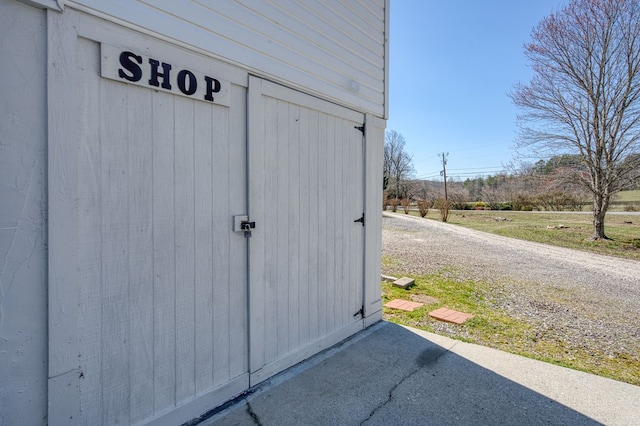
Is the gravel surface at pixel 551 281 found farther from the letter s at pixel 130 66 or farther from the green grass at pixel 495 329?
the letter s at pixel 130 66

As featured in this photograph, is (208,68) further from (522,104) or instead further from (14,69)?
(522,104)

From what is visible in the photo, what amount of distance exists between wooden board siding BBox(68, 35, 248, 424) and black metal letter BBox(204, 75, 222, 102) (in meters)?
0.04

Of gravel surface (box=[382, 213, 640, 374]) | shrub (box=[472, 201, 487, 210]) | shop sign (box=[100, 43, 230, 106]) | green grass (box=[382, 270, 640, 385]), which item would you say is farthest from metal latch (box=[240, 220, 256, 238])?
Answer: shrub (box=[472, 201, 487, 210])

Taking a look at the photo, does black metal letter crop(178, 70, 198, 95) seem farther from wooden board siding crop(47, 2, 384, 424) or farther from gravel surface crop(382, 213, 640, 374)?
gravel surface crop(382, 213, 640, 374)

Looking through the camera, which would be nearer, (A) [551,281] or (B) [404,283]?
(B) [404,283]

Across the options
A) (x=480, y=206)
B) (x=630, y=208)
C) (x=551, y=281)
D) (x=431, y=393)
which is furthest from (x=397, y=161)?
(x=431, y=393)

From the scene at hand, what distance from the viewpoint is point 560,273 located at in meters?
6.09

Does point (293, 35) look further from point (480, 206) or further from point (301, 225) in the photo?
point (480, 206)

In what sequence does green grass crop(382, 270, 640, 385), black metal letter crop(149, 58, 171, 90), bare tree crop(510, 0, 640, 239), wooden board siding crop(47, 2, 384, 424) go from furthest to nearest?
bare tree crop(510, 0, 640, 239), green grass crop(382, 270, 640, 385), black metal letter crop(149, 58, 171, 90), wooden board siding crop(47, 2, 384, 424)

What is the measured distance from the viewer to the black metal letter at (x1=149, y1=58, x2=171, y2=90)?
5.29 ft

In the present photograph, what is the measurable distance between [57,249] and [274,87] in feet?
5.19

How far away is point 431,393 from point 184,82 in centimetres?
246

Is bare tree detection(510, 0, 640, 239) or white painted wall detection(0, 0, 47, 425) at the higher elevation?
bare tree detection(510, 0, 640, 239)

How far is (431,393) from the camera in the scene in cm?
217
